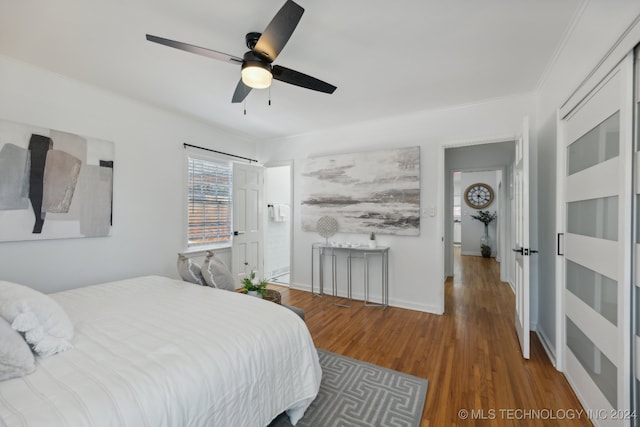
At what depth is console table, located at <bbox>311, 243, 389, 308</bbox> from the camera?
11.9 ft

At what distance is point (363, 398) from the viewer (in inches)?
71.7

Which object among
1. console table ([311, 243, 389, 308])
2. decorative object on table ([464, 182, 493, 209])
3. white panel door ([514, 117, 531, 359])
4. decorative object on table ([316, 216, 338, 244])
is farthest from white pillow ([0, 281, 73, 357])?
decorative object on table ([464, 182, 493, 209])

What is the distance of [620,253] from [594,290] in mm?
428

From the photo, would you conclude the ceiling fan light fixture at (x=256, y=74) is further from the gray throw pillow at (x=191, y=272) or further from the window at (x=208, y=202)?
the window at (x=208, y=202)

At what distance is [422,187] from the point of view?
3473mm

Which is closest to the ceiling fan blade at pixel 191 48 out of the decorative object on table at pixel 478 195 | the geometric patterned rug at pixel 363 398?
the geometric patterned rug at pixel 363 398

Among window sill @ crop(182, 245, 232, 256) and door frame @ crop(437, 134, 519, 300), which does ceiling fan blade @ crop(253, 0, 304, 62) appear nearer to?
door frame @ crop(437, 134, 519, 300)

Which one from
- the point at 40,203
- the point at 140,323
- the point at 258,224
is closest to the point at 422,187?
the point at 258,224

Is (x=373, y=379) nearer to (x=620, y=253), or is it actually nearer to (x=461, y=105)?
(x=620, y=253)

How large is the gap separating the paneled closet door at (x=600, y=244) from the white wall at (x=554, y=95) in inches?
8.9

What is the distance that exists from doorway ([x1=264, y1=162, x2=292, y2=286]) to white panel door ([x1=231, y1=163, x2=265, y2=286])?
1.09 feet

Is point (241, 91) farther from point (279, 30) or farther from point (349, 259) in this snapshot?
point (349, 259)

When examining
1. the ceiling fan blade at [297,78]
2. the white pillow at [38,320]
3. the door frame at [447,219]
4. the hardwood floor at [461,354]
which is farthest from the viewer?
the door frame at [447,219]

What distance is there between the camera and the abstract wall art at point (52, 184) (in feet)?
7.39
